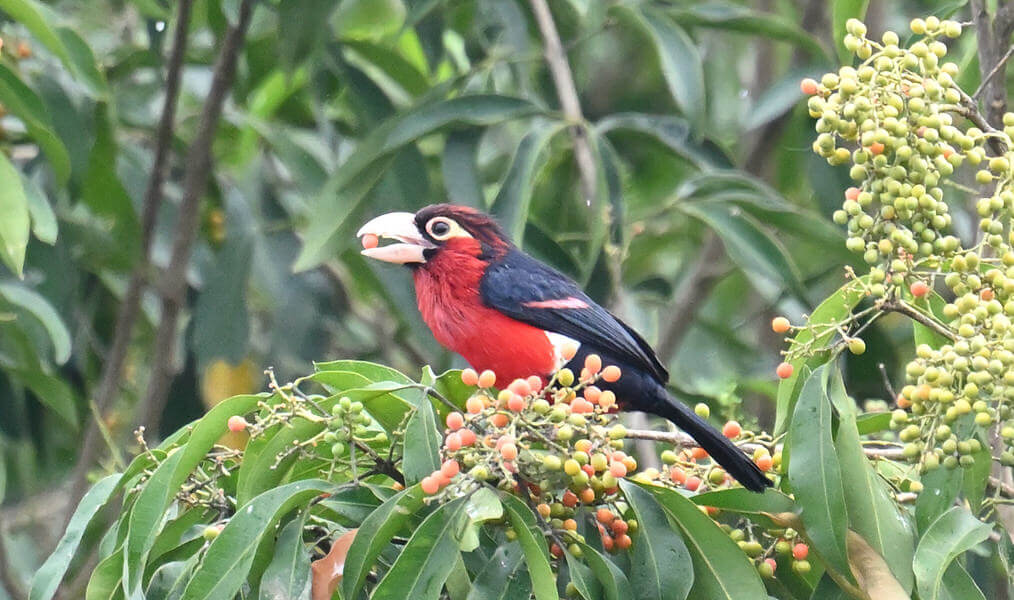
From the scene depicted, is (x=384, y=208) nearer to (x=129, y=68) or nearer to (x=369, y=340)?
(x=129, y=68)

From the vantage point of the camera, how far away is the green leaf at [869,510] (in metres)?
2.46

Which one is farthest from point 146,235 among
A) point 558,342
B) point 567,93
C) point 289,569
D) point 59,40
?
point 289,569

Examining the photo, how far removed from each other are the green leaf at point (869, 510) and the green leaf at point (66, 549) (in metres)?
1.17

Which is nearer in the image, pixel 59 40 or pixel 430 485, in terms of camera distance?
pixel 430 485

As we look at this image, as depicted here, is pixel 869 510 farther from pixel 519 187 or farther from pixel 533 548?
pixel 519 187

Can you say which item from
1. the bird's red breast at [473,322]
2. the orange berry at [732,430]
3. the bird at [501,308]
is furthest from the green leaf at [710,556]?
the bird's red breast at [473,322]

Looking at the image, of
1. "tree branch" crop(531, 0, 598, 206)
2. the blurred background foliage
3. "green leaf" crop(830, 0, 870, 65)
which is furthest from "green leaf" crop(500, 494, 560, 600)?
"tree branch" crop(531, 0, 598, 206)

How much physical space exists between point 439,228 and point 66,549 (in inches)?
62.9

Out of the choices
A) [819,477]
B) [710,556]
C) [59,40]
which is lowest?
[710,556]

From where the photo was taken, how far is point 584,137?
471 cm

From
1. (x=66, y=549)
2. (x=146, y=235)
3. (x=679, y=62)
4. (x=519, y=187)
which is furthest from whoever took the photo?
(x=146, y=235)

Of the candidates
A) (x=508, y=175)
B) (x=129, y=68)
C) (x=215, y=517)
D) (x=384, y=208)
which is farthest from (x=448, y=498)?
(x=129, y=68)

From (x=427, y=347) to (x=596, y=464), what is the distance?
2.25m

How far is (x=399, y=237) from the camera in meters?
3.86
